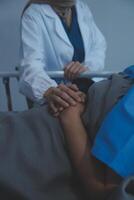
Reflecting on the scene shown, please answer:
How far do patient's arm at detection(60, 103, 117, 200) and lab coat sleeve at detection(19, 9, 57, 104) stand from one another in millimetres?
→ 445

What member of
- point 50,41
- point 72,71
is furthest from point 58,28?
point 72,71

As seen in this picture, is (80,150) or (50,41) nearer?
(80,150)

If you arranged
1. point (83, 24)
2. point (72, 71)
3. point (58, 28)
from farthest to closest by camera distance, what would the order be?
1. point (83, 24)
2. point (58, 28)
3. point (72, 71)

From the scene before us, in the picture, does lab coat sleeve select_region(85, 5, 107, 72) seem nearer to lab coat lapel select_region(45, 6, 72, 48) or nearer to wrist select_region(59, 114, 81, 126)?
lab coat lapel select_region(45, 6, 72, 48)

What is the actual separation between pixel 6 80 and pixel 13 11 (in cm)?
82

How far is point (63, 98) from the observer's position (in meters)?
0.92

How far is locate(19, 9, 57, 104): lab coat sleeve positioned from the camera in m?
1.41

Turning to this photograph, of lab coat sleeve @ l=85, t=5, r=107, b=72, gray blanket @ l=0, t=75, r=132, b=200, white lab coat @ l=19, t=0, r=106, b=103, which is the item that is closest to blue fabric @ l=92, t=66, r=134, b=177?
gray blanket @ l=0, t=75, r=132, b=200

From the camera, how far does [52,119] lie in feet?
2.92

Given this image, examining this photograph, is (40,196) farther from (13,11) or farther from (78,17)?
(13,11)

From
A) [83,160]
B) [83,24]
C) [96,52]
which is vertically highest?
[83,160]

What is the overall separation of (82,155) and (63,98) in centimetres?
14

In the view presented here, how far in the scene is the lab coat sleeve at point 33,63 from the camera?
1.41 m

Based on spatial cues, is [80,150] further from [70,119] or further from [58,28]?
[58,28]
